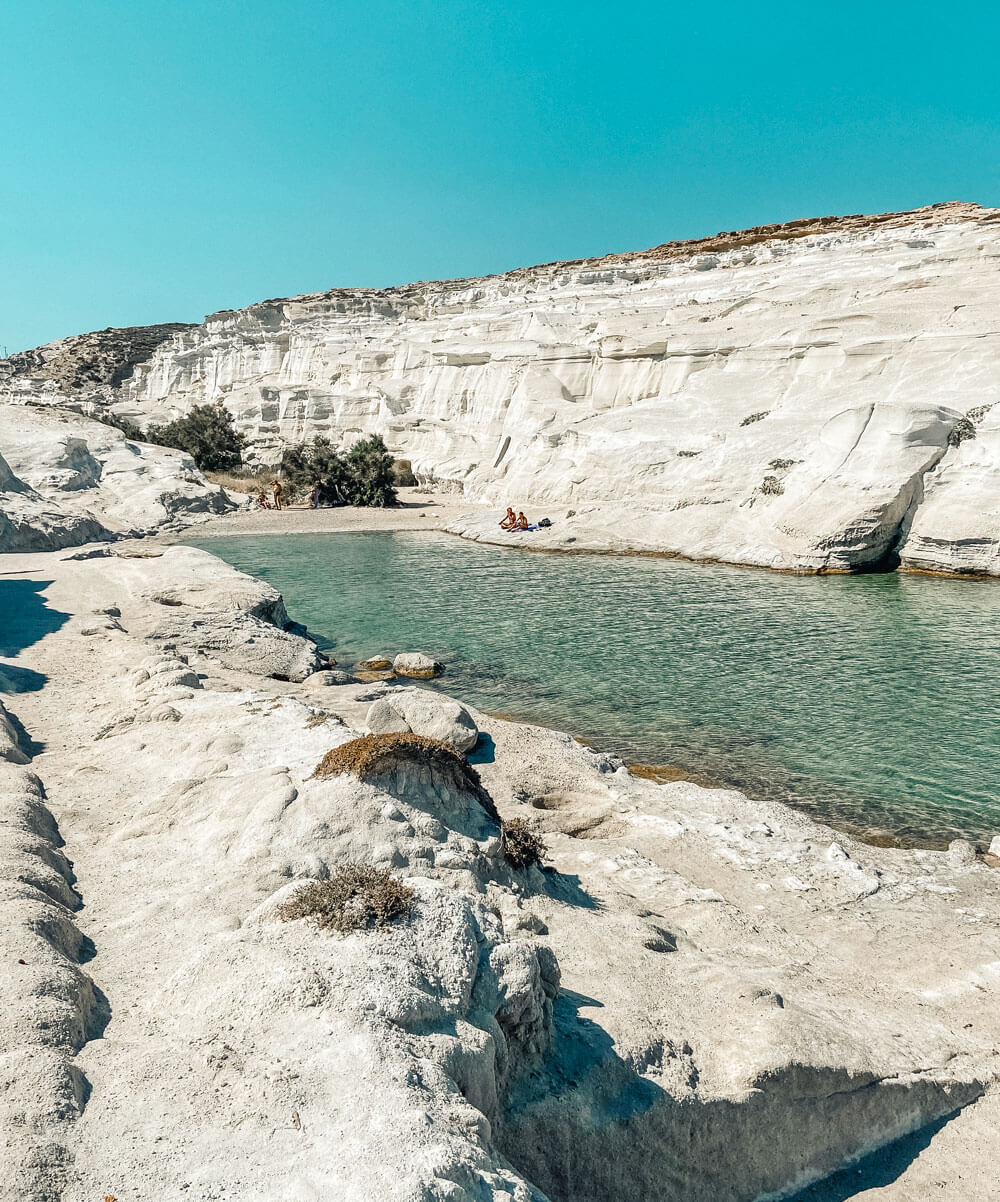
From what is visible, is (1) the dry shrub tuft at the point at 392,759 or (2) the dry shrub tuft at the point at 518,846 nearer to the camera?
(1) the dry shrub tuft at the point at 392,759

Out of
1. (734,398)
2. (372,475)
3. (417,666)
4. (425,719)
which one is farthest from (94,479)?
(425,719)

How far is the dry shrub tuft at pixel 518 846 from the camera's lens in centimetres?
781

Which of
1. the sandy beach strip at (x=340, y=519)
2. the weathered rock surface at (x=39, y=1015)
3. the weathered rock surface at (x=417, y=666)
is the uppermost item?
the weathered rock surface at (x=39, y=1015)

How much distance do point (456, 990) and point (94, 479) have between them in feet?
144

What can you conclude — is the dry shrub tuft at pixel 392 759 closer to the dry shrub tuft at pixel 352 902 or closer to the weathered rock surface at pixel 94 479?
the dry shrub tuft at pixel 352 902

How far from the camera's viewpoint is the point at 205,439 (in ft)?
193

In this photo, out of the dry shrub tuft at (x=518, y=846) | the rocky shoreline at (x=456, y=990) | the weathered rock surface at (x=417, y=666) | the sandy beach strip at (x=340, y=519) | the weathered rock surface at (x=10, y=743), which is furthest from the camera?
the sandy beach strip at (x=340, y=519)

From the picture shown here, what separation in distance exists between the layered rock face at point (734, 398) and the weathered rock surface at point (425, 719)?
19.3 m

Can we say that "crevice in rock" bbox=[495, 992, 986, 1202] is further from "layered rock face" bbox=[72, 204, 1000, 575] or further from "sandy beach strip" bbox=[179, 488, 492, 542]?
"sandy beach strip" bbox=[179, 488, 492, 542]

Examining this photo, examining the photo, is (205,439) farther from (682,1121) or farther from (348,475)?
(682,1121)

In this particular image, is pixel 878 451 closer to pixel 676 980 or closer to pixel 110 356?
pixel 676 980

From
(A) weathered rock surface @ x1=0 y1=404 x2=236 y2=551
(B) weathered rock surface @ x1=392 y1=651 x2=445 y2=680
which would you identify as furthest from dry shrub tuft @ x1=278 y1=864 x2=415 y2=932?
(A) weathered rock surface @ x1=0 y1=404 x2=236 y2=551

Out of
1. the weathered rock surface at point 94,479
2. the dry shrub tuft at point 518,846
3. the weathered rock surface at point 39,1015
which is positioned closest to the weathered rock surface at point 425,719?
the dry shrub tuft at point 518,846

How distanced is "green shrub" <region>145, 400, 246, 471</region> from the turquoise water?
3131 centimetres
